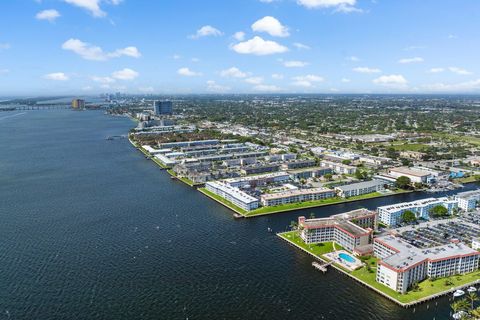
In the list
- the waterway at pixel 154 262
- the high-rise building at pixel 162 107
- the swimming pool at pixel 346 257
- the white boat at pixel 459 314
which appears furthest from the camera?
the high-rise building at pixel 162 107

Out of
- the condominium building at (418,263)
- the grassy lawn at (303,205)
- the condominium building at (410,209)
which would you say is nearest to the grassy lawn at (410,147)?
the grassy lawn at (303,205)

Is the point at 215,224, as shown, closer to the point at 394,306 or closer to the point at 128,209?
the point at 128,209

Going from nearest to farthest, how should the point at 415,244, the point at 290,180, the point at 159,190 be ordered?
1. the point at 415,244
2. the point at 159,190
3. the point at 290,180

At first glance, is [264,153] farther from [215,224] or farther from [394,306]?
[394,306]

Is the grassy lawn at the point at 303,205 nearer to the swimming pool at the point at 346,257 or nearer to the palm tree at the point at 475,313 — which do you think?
the swimming pool at the point at 346,257

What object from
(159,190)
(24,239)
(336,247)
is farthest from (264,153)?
(24,239)

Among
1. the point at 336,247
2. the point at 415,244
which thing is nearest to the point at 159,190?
the point at 336,247

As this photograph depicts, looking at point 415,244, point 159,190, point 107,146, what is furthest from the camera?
point 107,146

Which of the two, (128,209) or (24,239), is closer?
(24,239)
